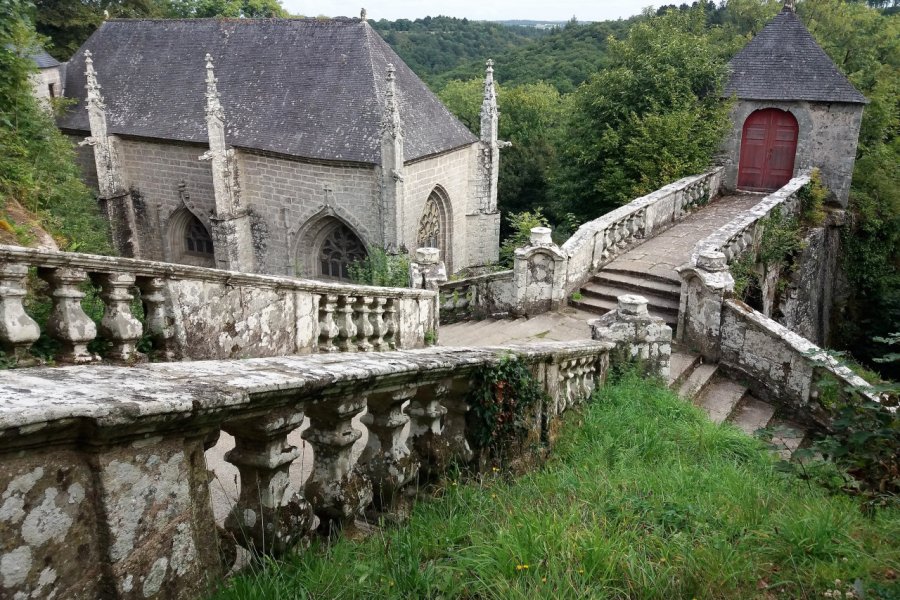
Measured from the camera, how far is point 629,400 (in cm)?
630

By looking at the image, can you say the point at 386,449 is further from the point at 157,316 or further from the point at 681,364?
the point at 681,364

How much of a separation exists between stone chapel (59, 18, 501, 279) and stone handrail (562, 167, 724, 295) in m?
5.83

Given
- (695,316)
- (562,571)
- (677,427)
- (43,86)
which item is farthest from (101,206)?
(562,571)

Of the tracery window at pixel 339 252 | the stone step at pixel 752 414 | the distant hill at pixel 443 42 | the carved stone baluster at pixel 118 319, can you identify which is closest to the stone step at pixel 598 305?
the stone step at pixel 752 414

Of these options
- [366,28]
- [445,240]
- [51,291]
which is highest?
[366,28]

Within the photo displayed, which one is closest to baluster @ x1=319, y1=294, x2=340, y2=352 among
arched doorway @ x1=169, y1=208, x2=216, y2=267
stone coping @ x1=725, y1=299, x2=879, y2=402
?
stone coping @ x1=725, y1=299, x2=879, y2=402

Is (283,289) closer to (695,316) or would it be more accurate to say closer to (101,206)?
(695,316)

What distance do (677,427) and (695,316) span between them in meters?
4.27

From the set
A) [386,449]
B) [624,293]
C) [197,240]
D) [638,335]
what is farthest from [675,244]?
[197,240]

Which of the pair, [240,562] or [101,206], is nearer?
[240,562]

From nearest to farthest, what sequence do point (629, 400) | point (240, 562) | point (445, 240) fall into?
A: point (240, 562), point (629, 400), point (445, 240)

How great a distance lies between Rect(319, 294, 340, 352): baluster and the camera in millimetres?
6523

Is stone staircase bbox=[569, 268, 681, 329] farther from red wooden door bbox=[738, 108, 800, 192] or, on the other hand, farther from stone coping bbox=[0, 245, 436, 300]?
red wooden door bbox=[738, 108, 800, 192]

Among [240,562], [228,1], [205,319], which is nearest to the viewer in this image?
[240,562]
